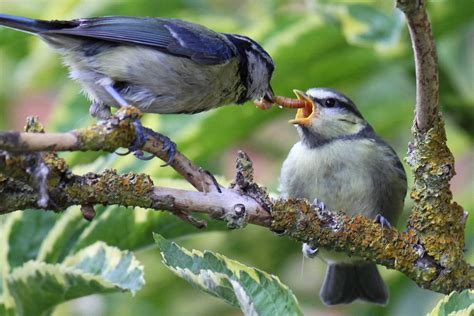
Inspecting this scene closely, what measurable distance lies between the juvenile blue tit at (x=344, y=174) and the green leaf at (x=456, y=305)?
3.11 ft

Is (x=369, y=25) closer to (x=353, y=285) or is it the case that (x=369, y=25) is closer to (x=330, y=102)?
(x=330, y=102)

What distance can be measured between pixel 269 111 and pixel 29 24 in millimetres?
726

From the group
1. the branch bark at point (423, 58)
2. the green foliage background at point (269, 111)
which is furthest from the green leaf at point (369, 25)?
the branch bark at point (423, 58)

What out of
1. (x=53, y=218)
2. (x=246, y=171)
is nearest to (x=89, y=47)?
(x=53, y=218)

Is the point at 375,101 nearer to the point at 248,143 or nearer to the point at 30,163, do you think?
the point at 248,143

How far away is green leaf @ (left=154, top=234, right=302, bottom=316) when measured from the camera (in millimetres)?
1321

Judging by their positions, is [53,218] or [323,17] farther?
[323,17]

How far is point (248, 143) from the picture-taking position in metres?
3.08

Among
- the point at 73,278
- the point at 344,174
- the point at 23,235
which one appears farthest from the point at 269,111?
the point at 73,278

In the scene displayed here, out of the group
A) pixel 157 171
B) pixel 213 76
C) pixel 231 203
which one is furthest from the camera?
pixel 213 76

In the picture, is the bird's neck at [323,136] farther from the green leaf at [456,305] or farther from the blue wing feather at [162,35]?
the green leaf at [456,305]

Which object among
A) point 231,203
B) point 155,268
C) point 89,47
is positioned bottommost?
point 155,268

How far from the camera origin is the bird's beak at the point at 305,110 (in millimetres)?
2461

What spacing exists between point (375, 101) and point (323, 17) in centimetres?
57
